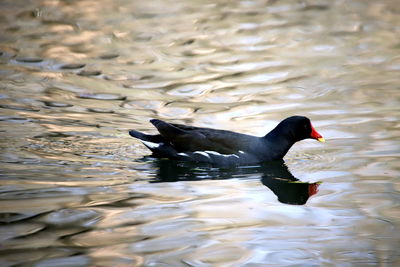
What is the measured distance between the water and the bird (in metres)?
0.12

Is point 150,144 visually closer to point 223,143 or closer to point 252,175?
point 223,143

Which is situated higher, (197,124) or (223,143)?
(223,143)

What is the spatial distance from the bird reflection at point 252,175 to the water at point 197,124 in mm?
21

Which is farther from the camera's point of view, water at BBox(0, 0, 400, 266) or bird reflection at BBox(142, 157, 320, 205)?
bird reflection at BBox(142, 157, 320, 205)

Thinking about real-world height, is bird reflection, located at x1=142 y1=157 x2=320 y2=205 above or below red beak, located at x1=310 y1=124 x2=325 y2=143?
below

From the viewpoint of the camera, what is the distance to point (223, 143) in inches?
302

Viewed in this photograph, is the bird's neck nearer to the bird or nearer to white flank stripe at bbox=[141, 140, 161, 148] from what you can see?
the bird

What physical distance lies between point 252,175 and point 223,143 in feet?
1.64

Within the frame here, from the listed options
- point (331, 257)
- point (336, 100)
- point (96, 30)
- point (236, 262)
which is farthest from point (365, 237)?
point (96, 30)

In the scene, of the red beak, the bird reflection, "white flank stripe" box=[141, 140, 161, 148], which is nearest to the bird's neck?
the bird reflection

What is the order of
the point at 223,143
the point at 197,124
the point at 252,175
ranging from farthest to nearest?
the point at 197,124
the point at 223,143
the point at 252,175

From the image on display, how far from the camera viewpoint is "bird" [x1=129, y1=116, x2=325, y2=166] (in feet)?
25.1

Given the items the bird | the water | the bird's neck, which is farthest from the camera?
the bird's neck

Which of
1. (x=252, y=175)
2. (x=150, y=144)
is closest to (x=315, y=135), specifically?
(x=252, y=175)
